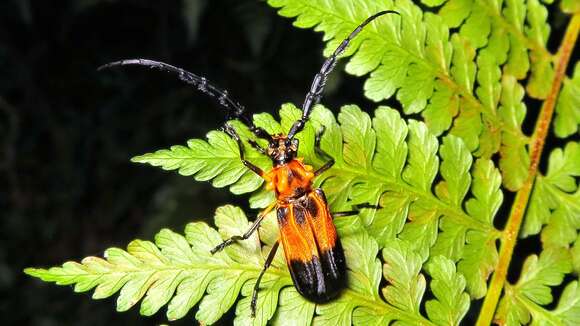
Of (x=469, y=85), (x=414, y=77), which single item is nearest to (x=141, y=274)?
(x=414, y=77)

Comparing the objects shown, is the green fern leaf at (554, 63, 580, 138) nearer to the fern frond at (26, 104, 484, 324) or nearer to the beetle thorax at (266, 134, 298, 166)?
the fern frond at (26, 104, 484, 324)

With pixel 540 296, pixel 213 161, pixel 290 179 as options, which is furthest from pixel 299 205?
pixel 540 296

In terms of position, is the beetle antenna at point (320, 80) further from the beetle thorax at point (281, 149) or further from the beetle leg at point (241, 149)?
the beetle leg at point (241, 149)

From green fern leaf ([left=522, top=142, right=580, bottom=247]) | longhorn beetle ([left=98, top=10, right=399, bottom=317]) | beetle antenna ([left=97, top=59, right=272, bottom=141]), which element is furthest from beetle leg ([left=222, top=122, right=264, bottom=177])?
green fern leaf ([left=522, top=142, right=580, bottom=247])

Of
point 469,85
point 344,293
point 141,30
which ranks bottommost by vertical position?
point 344,293

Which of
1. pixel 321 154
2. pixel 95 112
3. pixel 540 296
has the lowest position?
pixel 540 296

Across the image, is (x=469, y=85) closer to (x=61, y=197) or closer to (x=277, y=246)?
(x=277, y=246)

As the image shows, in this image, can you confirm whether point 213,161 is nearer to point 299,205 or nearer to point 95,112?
point 299,205
